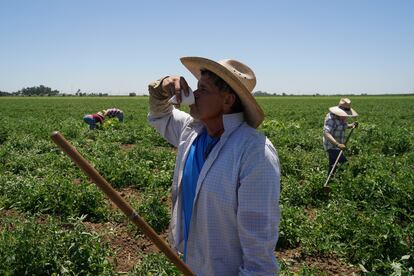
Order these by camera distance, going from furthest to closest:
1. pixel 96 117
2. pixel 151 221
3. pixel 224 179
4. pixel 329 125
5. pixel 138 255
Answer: pixel 96 117
pixel 329 125
pixel 151 221
pixel 138 255
pixel 224 179

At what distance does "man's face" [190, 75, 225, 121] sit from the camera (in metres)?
2.17

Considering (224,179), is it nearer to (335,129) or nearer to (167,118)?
(167,118)

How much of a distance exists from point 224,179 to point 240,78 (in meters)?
0.59

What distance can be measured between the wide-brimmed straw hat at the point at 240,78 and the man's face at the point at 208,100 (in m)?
0.09

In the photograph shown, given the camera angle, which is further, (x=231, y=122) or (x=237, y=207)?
(x=231, y=122)

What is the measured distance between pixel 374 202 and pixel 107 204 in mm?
4231

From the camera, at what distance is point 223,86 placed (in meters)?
2.15

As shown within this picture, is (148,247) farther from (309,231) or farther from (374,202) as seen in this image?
(374,202)

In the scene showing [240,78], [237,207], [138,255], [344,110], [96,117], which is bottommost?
[138,255]

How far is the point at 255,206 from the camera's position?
72.3 inches

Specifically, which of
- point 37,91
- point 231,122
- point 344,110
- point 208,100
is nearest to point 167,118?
point 208,100

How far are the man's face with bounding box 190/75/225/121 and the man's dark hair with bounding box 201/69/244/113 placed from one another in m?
0.02

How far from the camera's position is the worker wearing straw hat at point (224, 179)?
185 centimetres

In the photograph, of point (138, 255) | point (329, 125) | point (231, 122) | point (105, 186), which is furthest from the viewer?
point (329, 125)
